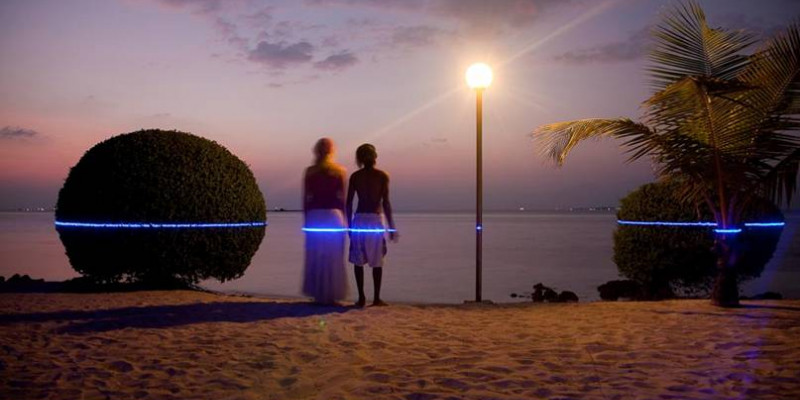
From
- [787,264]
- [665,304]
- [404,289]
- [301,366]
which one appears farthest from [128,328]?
[787,264]

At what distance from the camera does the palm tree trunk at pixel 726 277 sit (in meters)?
9.66

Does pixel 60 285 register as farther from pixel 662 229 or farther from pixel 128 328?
pixel 662 229

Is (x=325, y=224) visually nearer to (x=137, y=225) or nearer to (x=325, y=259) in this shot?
(x=325, y=259)

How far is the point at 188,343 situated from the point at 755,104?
893 cm

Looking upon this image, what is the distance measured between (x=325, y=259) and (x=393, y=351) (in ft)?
9.96

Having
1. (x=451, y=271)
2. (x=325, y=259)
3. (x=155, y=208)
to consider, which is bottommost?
(x=451, y=271)

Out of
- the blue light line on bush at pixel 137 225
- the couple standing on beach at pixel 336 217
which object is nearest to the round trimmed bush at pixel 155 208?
the blue light line on bush at pixel 137 225

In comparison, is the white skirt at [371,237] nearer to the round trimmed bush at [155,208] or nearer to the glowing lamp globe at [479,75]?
the round trimmed bush at [155,208]

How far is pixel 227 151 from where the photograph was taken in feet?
39.2

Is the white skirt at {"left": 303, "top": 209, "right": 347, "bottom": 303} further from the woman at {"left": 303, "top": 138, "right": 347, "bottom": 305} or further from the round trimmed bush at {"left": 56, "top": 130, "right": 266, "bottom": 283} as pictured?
the round trimmed bush at {"left": 56, "top": 130, "right": 266, "bottom": 283}

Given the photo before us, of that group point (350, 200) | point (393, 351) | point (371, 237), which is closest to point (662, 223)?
point (371, 237)

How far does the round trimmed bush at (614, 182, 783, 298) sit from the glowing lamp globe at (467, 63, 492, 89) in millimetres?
4039

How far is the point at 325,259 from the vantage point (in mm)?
9352

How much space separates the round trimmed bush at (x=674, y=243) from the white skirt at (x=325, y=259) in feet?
21.0
